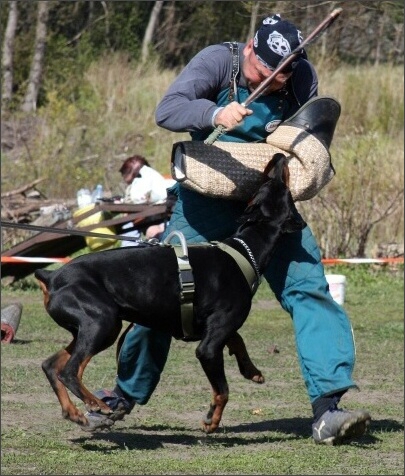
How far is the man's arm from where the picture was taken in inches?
193

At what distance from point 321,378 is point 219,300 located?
0.68 m

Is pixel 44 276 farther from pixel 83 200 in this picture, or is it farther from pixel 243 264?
pixel 83 200

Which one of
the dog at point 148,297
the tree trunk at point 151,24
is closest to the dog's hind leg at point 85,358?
the dog at point 148,297

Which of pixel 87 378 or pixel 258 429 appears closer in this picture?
pixel 258 429

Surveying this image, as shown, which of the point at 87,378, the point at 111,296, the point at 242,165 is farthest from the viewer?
the point at 87,378

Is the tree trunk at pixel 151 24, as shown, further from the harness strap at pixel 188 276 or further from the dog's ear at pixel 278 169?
the harness strap at pixel 188 276

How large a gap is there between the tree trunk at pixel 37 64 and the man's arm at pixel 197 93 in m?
18.5

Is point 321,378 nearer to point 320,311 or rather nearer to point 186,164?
point 320,311

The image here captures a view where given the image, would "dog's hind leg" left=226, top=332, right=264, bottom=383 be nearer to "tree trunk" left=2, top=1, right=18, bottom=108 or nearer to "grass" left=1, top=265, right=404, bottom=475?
"grass" left=1, top=265, right=404, bottom=475

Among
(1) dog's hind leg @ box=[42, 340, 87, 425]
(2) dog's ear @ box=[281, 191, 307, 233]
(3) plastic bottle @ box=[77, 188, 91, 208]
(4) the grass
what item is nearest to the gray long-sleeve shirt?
(2) dog's ear @ box=[281, 191, 307, 233]

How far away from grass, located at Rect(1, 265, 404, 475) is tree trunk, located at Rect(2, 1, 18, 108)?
14.8m

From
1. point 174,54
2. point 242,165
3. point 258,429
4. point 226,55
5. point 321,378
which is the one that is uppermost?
point 226,55

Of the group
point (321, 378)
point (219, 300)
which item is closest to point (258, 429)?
point (321, 378)

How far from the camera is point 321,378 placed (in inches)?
210
